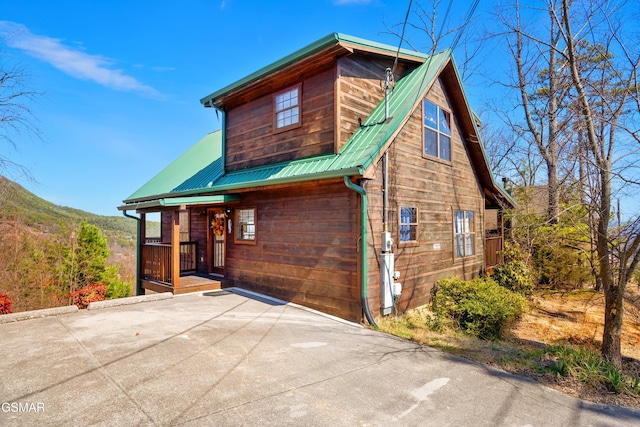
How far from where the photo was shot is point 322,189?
23.0 feet

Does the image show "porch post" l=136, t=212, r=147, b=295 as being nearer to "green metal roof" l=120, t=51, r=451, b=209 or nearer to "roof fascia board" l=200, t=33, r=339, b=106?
"green metal roof" l=120, t=51, r=451, b=209

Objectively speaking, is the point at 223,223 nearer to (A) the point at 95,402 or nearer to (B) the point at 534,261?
(A) the point at 95,402

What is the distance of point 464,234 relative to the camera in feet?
34.0

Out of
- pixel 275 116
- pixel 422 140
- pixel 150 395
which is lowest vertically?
pixel 150 395

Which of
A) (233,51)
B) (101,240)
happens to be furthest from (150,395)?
(101,240)

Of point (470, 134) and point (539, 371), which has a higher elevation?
point (470, 134)

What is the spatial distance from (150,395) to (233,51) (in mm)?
11628

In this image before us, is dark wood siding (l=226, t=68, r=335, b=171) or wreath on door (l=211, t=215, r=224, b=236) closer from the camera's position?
dark wood siding (l=226, t=68, r=335, b=171)

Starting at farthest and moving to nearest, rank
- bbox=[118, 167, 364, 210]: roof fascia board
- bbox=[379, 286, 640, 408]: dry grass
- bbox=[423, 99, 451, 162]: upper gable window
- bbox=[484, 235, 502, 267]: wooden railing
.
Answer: bbox=[484, 235, 502, 267]: wooden railing → bbox=[423, 99, 451, 162]: upper gable window → bbox=[118, 167, 364, 210]: roof fascia board → bbox=[379, 286, 640, 408]: dry grass

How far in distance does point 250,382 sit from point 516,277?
371 inches

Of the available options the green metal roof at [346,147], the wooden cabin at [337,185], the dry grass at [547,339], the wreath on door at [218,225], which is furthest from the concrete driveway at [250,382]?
the wreath on door at [218,225]

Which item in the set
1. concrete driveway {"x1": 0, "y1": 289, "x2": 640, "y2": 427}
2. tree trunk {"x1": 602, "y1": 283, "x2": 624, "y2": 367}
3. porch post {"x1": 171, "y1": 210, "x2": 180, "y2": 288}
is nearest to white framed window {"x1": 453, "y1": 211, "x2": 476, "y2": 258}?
tree trunk {"x1": 602, "y1": 283, "x2": 624, "y2": 367}

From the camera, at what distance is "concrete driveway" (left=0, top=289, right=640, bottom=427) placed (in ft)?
10.1

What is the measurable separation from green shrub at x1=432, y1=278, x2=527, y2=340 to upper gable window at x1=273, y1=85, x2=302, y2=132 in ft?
17.3
